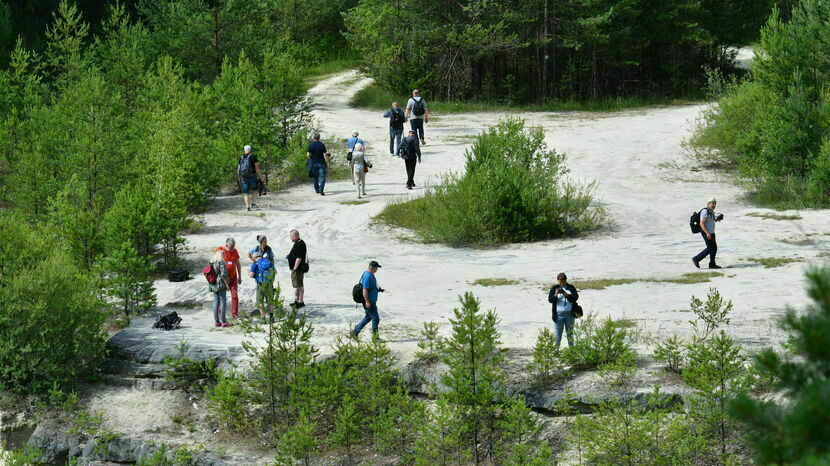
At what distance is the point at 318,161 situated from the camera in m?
28.5

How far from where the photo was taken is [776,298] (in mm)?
18609

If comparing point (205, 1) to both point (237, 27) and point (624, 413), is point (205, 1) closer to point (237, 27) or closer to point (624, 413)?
point (237, 27)

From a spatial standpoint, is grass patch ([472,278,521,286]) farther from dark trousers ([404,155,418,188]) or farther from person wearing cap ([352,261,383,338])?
dark trousers ([404,155,418,188])

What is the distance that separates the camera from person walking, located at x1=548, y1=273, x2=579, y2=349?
50.9 ft

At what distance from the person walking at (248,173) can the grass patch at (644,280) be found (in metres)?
9.66

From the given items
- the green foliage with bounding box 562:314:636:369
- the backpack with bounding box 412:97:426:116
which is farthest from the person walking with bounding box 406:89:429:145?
the green foliage with bounding box 562:314:636:369

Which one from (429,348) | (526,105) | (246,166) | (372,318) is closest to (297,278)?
(372,318)

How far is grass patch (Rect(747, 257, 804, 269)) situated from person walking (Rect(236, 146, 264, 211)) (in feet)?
39.5

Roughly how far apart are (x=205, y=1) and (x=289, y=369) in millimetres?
28883

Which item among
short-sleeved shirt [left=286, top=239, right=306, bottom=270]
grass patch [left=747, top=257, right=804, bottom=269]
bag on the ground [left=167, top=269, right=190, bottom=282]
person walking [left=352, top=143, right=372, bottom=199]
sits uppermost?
person walking [left=352, top=143, right=372, bottom=199]

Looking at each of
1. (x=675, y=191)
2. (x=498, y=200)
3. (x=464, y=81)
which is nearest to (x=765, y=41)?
(x=675, y=191)

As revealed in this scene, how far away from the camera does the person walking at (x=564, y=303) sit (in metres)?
15.5

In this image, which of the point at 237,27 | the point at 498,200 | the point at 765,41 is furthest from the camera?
the point at 237,27

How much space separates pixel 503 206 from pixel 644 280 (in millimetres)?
4941
